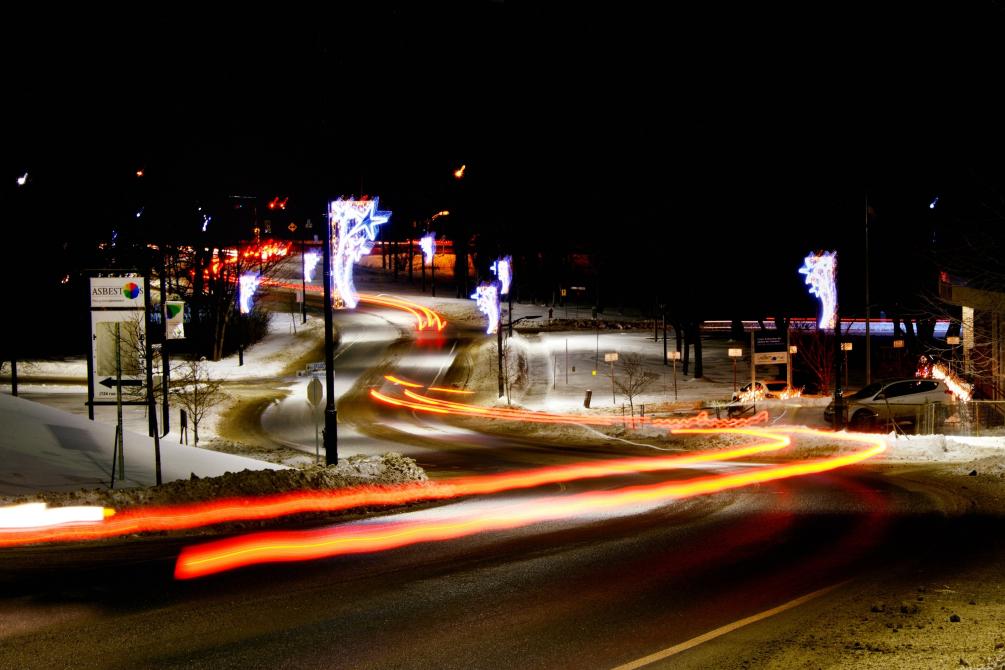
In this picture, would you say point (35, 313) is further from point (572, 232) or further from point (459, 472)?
point (572, 232)

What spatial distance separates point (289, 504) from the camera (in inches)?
591

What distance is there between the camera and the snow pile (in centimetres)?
1340

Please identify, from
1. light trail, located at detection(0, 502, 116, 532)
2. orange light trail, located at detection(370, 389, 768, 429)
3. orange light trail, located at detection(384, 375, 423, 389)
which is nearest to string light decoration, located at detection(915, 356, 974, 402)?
orange light trail, located at detection(370, 389, 768, 429)

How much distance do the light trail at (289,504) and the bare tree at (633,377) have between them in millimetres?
18732

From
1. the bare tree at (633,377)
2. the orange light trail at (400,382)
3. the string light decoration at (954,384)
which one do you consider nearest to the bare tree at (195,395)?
the orange light trail at (400,382)

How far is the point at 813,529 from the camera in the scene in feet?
45.3

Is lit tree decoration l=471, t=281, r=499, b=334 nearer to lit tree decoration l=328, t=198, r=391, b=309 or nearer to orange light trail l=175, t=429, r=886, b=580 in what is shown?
lit tree decoration l=328, t=198, r=391, b=309

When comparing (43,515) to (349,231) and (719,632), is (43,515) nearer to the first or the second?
(719,632)

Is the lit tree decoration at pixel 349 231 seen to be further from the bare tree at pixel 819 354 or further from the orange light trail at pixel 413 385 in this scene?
the bare tree at pixel 819 354

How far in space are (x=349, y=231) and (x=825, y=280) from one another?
21.2 m

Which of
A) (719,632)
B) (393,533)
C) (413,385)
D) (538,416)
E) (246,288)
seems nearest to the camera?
(719,632)

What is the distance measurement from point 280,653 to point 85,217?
1573 inches

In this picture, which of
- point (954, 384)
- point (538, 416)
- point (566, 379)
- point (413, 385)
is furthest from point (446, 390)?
point (954, 384)

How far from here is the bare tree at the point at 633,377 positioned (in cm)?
4555
